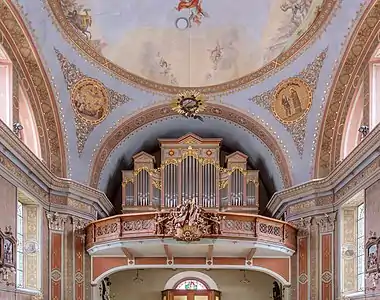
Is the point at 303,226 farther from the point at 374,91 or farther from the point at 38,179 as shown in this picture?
the point at 38,179

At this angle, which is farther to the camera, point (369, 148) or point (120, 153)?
point (120, 153)

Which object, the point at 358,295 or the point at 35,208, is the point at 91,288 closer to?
the point at 35,208

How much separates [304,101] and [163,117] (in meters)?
4.59

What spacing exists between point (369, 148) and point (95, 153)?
28.6 feet

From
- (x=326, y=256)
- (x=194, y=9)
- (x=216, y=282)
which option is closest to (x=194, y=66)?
(x=194, y=9)

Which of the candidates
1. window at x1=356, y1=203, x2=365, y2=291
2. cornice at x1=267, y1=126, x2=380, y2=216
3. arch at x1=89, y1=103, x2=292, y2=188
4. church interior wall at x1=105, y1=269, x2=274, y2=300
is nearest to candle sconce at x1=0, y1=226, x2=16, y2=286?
arch at x1=89, y1=103, x2=292, y2=188

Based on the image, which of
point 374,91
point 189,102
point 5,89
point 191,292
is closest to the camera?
point 5,89

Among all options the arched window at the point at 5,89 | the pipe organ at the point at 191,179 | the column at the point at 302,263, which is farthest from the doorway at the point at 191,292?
the arched window at the point at 5,89

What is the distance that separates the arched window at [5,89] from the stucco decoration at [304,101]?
23.6 ft

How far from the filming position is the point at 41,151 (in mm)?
19312

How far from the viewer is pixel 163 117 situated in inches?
875

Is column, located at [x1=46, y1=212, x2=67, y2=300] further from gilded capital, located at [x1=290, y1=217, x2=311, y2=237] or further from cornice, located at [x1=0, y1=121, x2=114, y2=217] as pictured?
gilded capital, located at [x1=290, y1=217, x2=311, y2=237]

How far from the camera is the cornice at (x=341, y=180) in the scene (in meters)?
15.2

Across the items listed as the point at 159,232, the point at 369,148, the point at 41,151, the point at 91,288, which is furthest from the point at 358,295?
the point at 41,151
